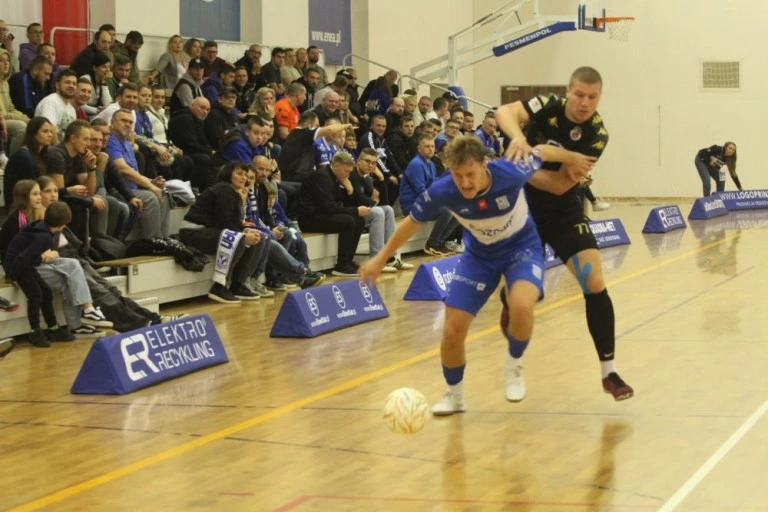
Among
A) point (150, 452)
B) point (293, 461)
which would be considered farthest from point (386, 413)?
point (150, 452)

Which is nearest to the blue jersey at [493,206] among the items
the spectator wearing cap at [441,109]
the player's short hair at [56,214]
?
the player's short hair at [56,214]

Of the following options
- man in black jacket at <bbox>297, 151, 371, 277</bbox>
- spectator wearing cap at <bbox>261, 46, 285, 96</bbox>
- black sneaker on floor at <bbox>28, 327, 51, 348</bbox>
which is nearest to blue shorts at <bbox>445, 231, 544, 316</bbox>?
black sneaker on floor at <bbox>28, 327, 51, 348</bbox>

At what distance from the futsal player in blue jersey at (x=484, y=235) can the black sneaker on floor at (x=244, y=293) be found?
6.11 metres

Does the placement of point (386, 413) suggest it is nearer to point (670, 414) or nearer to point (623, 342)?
point (670, 414)

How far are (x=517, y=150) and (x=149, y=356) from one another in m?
3.59

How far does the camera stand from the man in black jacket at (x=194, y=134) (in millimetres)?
15734

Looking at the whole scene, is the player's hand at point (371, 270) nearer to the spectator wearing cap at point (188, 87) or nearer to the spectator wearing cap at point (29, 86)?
the spectator wearing cap at point (29, 86)

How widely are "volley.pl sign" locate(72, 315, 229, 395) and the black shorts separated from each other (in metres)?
3.18

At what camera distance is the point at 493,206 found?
295 inches

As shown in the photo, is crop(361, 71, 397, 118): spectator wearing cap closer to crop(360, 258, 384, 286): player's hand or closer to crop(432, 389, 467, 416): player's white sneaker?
crop(432, 389, 467, 416): player's white sneaker

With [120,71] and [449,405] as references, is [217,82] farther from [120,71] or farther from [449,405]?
[449,405]

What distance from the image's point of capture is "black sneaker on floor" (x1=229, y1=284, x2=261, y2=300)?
1391 centimetres

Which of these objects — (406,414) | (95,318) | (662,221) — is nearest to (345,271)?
(95,318)

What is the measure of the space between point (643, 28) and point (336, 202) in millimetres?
16464
